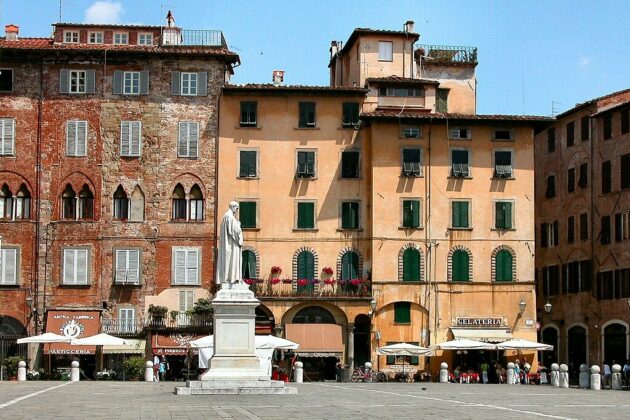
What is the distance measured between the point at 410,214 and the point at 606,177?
1211 centimetres

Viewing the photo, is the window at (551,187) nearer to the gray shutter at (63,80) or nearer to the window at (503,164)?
the window at (503,164)

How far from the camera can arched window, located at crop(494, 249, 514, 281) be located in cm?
6638

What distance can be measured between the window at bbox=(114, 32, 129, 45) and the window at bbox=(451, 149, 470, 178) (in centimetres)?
1838

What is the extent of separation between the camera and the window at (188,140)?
65625 mm

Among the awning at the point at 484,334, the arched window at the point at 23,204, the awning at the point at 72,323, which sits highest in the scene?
the arched window at the point at 23,204

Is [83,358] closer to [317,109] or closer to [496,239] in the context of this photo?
[317,109]

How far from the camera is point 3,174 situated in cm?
6481

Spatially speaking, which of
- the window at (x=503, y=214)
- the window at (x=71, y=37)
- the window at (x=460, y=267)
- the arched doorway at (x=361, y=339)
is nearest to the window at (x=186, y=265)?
the arched doorway at (x=361, y=339)

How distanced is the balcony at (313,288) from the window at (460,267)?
177 inches

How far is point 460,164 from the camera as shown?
66.9 metres

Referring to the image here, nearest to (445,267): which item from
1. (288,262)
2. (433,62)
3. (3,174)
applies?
(288,262)

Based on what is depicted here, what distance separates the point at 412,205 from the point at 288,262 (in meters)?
7.11

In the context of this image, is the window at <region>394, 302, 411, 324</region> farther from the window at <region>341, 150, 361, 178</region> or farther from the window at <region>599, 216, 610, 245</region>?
the window at <region>599, 216, 610, 245</region>

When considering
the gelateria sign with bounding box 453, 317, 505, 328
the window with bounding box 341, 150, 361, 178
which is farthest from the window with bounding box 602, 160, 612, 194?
the window with bounding box 341, 150, 361, 178
